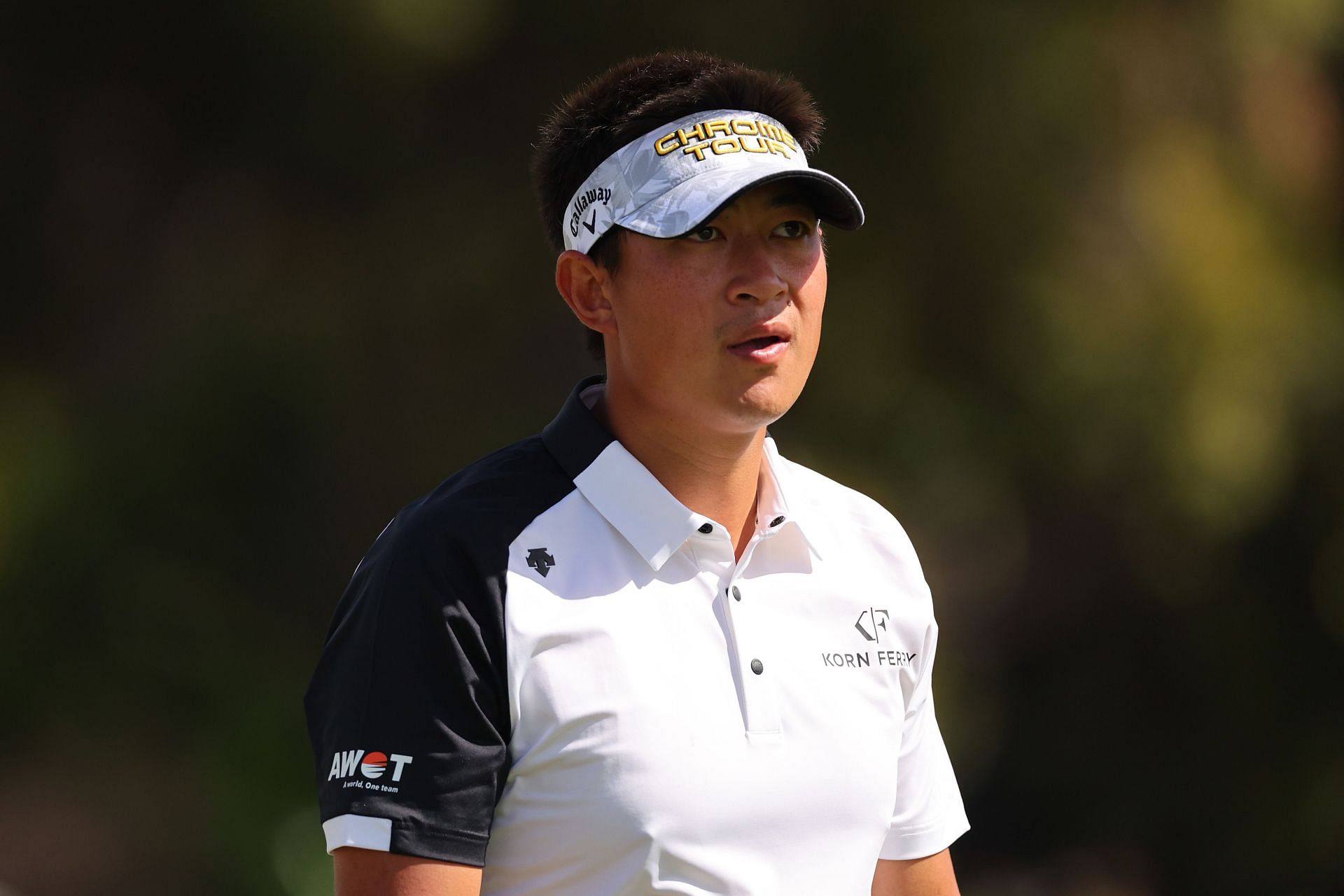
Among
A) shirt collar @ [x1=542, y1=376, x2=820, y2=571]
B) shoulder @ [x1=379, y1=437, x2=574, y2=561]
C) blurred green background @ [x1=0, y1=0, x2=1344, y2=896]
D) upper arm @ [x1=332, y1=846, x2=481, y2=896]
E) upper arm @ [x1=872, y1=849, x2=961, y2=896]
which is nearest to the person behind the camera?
upper arm @ [x1=332, y1=846, x2=481, y2=896]

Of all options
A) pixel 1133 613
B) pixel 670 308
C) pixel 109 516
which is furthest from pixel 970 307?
pixel 670 308

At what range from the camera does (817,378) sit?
14.0 ft

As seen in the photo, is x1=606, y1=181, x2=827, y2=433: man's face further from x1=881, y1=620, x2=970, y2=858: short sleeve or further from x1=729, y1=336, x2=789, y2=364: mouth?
x1=881, y1=620, x2=970, y2=858: short sleeve

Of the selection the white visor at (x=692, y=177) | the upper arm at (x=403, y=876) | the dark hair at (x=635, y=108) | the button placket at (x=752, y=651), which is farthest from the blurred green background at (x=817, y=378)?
the upper arm at (x=403, y=876)

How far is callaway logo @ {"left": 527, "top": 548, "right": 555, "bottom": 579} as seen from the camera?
1.51 meters

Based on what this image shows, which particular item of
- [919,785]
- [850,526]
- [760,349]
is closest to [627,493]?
[760,349]

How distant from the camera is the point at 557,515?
1.58 m

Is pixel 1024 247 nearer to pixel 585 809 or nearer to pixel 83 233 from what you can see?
pixel 83 233

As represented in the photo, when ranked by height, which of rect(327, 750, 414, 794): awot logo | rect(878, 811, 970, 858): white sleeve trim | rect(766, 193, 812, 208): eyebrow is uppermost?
rect(766, 193, 812, 208): eyebrow

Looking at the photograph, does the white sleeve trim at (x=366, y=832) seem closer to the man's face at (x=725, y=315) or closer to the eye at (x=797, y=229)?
the man's face at (x=725, y=315)

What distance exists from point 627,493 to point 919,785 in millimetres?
562

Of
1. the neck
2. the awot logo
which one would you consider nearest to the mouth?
the neck

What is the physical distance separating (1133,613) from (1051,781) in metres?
0.58

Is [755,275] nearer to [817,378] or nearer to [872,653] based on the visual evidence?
[872,653]
